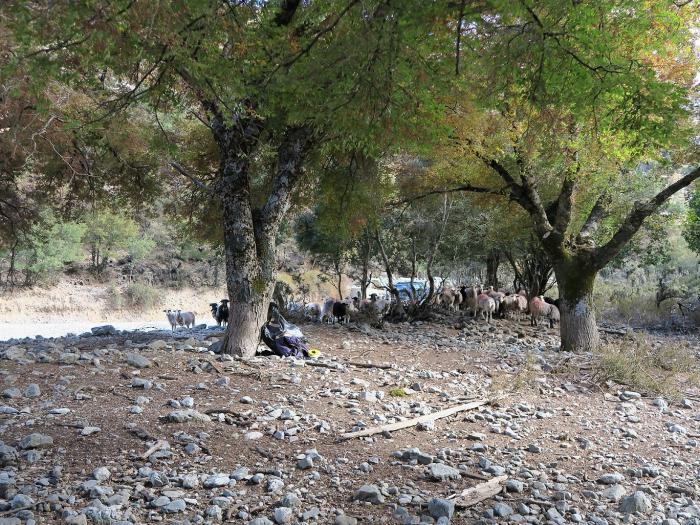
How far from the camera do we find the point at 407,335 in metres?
13.1

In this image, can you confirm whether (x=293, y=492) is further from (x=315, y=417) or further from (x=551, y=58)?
(x=551, y=58)

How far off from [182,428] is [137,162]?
971 centimetres

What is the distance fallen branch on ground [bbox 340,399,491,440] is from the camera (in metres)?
5.15

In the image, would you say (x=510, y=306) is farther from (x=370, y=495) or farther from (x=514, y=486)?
(x=370, y=495)

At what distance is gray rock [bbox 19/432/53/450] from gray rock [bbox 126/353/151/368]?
2625 millimetres

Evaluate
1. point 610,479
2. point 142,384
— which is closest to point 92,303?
point 142,384

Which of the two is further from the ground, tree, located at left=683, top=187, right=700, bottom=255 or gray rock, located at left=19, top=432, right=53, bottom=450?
tree, located at left=683, top=187, right=700, bottom=255

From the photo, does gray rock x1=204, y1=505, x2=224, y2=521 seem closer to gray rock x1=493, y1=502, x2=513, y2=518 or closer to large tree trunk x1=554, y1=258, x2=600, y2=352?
gray rock x1=493, y1=502, x2=513, y2=518

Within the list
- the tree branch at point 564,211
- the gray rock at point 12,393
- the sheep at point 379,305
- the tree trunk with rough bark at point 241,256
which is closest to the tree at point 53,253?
the sheep at point 379,305

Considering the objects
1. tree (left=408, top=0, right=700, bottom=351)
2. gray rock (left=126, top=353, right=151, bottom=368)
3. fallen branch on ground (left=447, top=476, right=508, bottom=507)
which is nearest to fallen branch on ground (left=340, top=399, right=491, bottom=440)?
fallen branch on ground (left=447, top=476, right=508, bottom=507)

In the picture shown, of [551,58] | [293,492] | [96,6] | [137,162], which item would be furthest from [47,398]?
[137,162]

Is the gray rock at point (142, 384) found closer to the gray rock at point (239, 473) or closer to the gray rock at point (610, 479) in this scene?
the gray rock at point (239, 473)

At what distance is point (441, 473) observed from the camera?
431cm

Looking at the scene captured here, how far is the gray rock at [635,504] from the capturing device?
4.02 m
